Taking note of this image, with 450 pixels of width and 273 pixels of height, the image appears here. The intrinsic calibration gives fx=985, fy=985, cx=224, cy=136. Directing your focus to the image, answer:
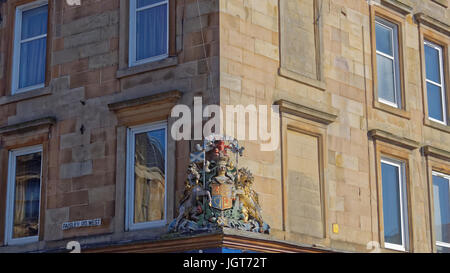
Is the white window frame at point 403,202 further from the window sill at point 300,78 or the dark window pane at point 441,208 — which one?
the window sill at point 300,78

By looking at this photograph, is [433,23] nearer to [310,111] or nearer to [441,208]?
[441,208]

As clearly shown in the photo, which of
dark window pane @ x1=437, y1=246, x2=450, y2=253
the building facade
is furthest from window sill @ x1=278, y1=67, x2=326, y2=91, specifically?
dark window pane @ x1=437, y1=246, x2=450, y2=253

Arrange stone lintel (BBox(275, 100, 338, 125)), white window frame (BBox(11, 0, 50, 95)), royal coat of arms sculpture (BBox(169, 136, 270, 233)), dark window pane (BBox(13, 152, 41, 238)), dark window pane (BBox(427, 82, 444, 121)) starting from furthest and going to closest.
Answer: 1. dark window pane (BBox(427, 82, 444, 121))
2. white window frame (BBox(11, 0, 50, 95))
3. dark window pane (BBox(13, 152, 41, 238))
4. stone lintel (BBox(275, 100, 338, 125))
5. royal coat of arms sculpture (BBox(169, 136, 270, 233))

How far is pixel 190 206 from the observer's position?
58.5 ft

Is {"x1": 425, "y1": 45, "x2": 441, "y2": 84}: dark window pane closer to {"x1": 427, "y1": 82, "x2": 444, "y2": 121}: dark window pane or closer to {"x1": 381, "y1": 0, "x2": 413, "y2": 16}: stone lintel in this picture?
{"x1": 427, "y1": 82, "x2": 444, "y2": 121}: dark window pane

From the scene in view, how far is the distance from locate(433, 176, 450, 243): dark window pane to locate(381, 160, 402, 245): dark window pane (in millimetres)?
1455

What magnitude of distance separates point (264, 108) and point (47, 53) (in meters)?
5.31

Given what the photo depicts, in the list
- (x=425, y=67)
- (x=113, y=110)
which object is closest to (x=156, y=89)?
(x=113, y=110)

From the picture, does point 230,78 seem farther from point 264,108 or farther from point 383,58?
point 383,58

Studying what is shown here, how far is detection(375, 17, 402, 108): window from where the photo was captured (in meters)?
22.9

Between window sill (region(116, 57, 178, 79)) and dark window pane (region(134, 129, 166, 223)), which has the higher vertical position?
window sill (region(116, 57, 178, 79))

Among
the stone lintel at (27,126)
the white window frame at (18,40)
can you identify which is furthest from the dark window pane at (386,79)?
the white window frame at (18,40)

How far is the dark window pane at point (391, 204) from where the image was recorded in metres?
22.0

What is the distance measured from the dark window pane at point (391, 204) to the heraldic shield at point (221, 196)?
556 centimetres
